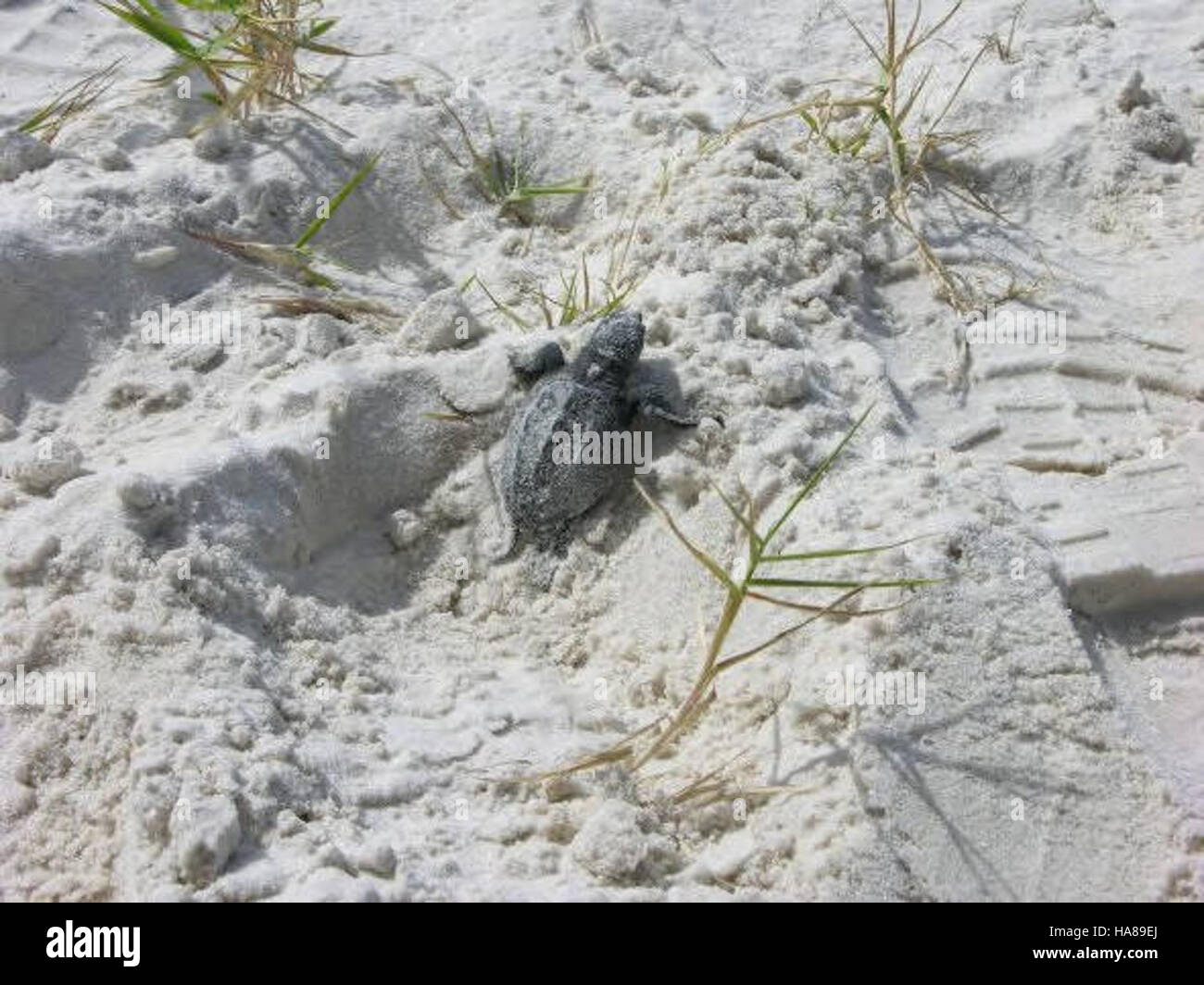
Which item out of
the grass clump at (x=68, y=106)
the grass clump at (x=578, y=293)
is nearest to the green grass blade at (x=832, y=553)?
the grass clump at (x=578, y=293)

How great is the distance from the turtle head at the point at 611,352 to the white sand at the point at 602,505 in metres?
0.12

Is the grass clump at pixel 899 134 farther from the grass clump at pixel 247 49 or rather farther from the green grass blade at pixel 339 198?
the grass clump at pixel 247 49

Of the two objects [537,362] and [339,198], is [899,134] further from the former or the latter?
[339,198]

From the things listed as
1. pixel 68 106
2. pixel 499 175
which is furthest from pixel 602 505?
pixel 68 106

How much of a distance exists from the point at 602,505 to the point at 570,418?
0.61 feet

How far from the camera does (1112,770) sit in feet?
5.92

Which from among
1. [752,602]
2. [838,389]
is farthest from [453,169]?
[752,602]

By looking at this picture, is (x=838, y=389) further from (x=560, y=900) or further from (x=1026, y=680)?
(x=560, y=900)

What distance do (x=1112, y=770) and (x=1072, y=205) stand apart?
162cm

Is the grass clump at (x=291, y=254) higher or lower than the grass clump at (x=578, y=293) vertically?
higher

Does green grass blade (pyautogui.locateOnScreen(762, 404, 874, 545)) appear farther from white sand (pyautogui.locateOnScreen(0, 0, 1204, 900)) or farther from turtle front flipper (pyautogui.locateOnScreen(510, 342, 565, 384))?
turtle front flipper (pyautogui.locateOnScreen(510, 342, 565, 384))

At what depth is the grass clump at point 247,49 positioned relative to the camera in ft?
9.29

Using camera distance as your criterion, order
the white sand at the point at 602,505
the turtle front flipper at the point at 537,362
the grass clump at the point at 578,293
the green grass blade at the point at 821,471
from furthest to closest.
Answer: the grass clump at the point at 578,293 → the turtle front flipper at the point at 537,362 → the green grass blade at the point at 821,471 → the white sand at the point at 602,505
